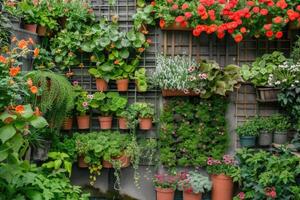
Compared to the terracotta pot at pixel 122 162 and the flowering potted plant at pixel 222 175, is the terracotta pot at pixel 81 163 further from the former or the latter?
the flowering potted plant at pixel 222 175

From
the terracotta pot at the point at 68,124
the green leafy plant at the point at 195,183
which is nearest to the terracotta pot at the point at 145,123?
the green leafy plant at the point at 195,183

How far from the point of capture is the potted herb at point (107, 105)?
17.4ft

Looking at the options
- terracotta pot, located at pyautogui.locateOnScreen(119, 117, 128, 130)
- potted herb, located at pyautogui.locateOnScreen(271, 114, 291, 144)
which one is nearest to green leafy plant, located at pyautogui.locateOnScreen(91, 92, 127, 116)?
terracotta pot, located at pyautogui.locateOnScreen(119, 117, 128, 130)

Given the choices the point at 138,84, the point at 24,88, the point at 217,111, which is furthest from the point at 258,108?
the point at 24,88

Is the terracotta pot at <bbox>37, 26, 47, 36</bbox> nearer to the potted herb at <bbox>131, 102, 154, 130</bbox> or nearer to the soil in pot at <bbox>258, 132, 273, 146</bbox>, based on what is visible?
the potted herb at <bbox>131, 102, 154, 130</bbox>

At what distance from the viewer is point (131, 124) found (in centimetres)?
523

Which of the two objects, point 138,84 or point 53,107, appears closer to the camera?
point 53,107

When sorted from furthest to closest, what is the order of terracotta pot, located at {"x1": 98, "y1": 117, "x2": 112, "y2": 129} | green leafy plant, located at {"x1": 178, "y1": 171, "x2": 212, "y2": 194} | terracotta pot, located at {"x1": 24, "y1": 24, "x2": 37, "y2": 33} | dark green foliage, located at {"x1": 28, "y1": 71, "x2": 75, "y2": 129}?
terracotta pot, located at {"x1": 98, "y1": 117, "x2": 112, "y2": 129} → terracotta pot, located at {"x1": 24, "y1": 24, "x2": 37, "y2": 33} → green leafy plant, located at {"x1": 178, "y1": 171, "x2": 212, "y2": 194} → dark green foliage, located at {"x1": 28, "y1": 71, "x2": 75, "y2": 129}

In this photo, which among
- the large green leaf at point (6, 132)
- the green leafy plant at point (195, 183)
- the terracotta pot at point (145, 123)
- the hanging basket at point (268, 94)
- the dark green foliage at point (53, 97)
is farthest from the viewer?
the terracotta pot at point (145, 123)

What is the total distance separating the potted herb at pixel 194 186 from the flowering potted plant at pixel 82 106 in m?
1.45

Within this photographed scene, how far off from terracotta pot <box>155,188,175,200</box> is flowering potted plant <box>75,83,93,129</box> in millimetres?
1272

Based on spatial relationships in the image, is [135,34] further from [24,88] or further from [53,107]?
[24,88]

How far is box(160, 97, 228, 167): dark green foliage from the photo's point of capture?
16.9ft

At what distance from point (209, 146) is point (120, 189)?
1.28 m
